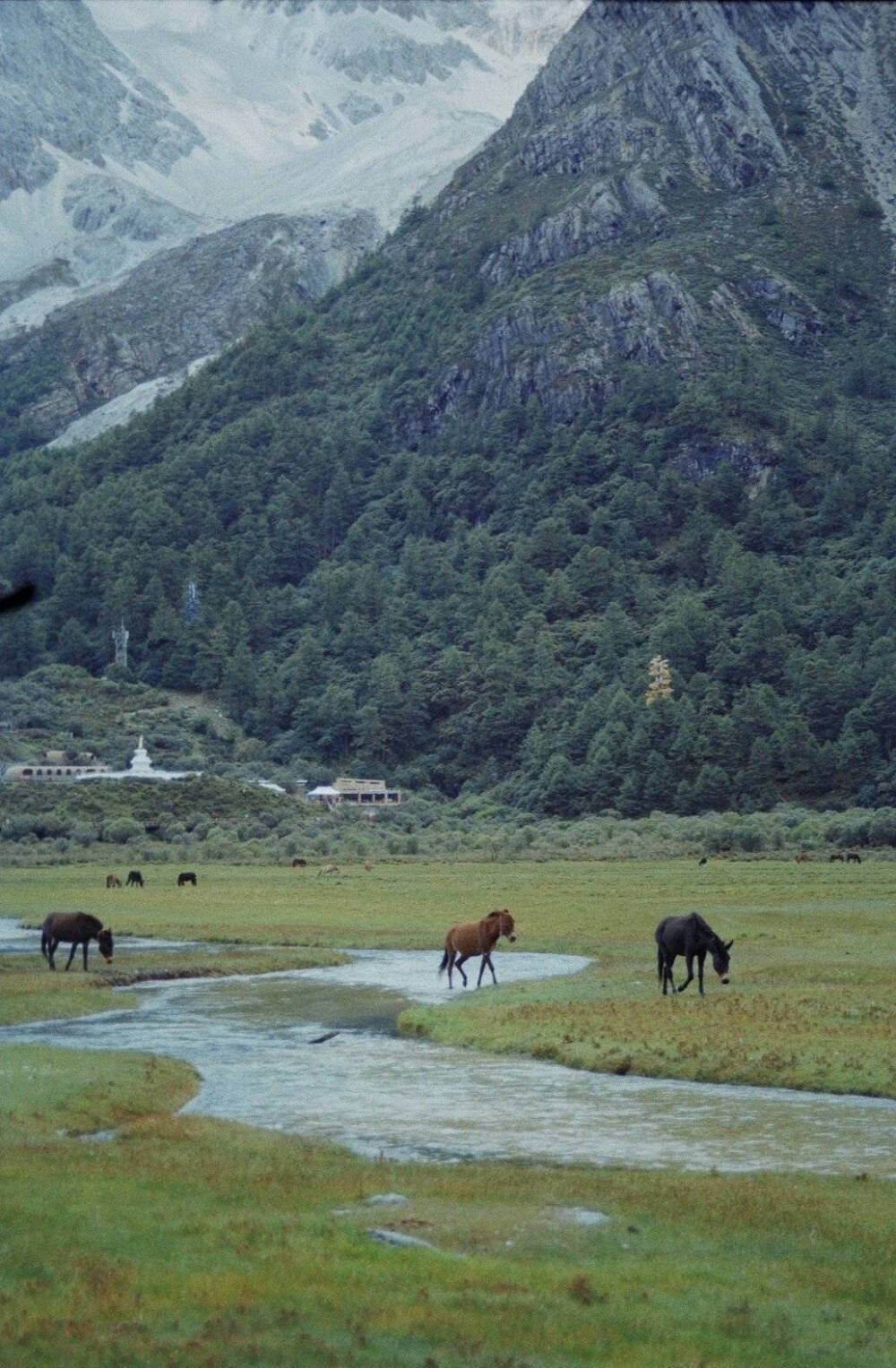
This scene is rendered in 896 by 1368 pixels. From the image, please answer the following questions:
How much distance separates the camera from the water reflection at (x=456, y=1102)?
2925 cm

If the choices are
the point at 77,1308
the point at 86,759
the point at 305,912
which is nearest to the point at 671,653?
the point at 86,759

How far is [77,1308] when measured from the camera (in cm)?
1850

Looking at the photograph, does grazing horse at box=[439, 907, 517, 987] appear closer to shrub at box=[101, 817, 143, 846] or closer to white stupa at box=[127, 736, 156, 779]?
shrub at box=[101, 817, 143, 846]

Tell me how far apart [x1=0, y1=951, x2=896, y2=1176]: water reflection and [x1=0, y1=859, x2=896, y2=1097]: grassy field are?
1711 mm

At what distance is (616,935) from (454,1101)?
36.3 meters

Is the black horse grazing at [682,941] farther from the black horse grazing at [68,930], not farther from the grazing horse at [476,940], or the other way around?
the black horse grazing at [68,930]

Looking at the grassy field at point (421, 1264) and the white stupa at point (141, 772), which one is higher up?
the white stupa at point (141, 772)

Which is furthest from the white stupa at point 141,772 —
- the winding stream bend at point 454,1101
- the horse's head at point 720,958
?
the horse's head at point 720,958

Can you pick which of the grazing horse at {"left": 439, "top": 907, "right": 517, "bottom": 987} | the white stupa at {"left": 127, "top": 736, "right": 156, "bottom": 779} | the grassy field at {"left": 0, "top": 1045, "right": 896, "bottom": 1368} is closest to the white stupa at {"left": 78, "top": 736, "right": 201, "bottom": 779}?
the white stupa at {"left": 127, "top": 736, "right": 156, "bottom": 779}

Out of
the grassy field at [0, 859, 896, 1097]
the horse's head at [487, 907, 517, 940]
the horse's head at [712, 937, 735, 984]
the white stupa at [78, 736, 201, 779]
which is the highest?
the white stupa at [78, 736, 201, 779]

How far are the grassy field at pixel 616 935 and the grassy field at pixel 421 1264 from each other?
466 inches

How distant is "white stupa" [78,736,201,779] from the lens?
17688cm

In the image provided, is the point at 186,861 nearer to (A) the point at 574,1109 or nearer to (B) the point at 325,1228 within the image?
(A) the point at 574,1109

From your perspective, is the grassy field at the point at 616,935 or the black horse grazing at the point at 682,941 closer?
the grassy field at the point at 616,935
